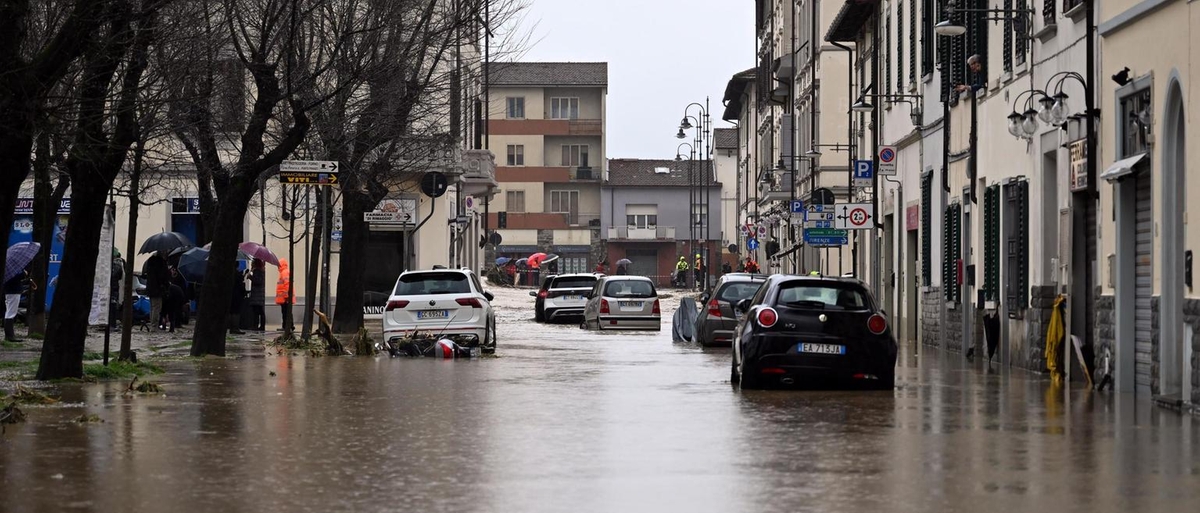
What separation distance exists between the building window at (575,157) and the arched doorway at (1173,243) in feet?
336

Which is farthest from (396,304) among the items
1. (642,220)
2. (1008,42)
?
(642,220)

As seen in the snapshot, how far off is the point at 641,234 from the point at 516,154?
36.8ft

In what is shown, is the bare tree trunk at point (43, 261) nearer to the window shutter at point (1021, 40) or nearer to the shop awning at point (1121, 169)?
the window shutter at point (1021, 40)

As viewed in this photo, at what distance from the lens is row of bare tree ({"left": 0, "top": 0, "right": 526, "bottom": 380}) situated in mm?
17312

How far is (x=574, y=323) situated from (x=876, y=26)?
12717 mm

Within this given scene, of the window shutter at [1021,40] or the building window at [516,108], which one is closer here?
the window shutter at [1021,40]

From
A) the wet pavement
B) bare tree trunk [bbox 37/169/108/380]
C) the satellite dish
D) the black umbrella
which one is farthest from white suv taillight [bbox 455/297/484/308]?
the satellite dish

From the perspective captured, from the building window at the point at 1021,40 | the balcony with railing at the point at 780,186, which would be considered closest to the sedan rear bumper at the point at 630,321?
the building window at the point at 1021,40

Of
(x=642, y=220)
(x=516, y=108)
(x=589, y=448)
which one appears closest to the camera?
(x=589, y=448)

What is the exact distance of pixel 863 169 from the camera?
42.0 metres

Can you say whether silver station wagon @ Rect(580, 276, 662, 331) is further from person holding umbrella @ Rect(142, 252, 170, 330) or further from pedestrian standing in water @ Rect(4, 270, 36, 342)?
pedestrian standing in water @ Rect(4, 270, 36, 342)

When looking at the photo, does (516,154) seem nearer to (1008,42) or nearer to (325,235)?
(325,235)

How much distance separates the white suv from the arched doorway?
1395 centimetres

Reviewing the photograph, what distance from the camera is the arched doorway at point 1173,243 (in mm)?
18391
